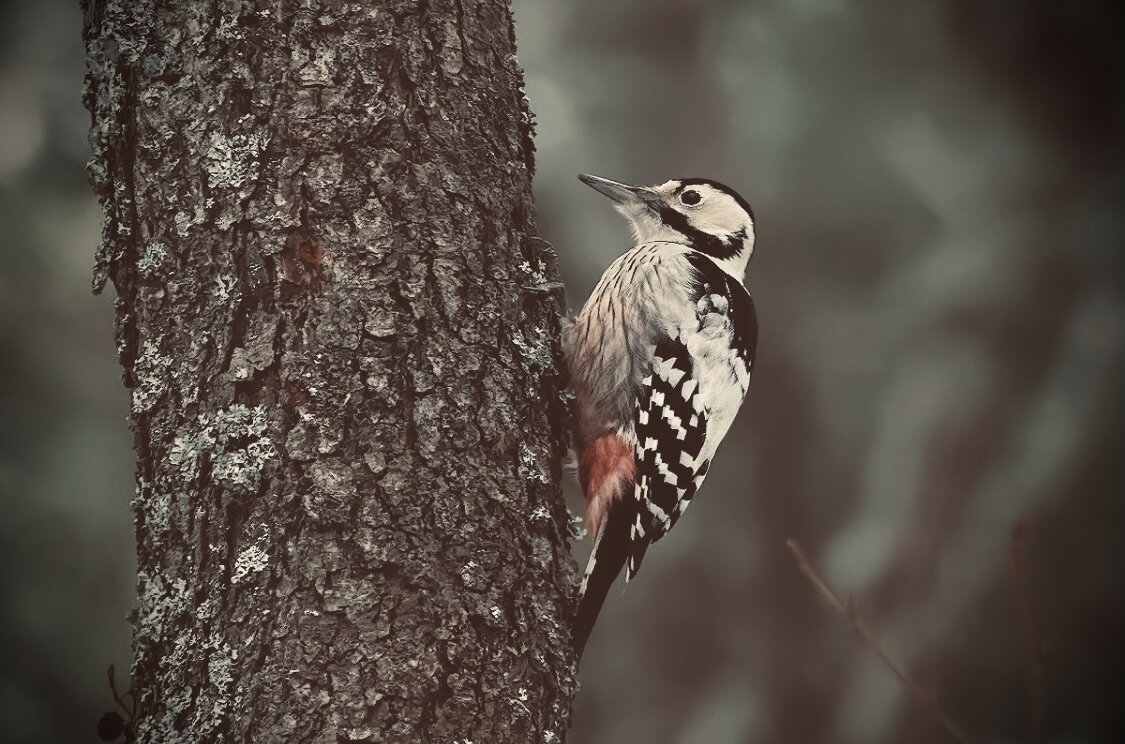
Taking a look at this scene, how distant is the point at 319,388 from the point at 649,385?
3.39ft

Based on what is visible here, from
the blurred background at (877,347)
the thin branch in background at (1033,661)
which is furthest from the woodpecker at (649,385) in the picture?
the blurred background at (877,347)

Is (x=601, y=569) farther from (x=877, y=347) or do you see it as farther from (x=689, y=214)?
(x=877, y=347)

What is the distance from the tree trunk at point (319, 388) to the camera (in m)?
1.27

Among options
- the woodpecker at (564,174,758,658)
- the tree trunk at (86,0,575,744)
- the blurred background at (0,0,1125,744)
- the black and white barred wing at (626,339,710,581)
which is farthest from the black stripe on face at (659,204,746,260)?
the tree trunk at (86,0,575,744)

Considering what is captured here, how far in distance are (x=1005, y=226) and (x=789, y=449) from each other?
48.4 inches

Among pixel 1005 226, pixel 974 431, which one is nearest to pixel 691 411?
pixel 974 431

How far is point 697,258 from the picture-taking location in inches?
96.4

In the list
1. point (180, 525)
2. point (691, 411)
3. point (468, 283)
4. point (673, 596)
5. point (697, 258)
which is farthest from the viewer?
point (673, 596)

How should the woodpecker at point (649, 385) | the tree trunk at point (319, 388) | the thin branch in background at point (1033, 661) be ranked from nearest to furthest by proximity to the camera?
the thin branch in background at point (1033, 661)
the tree trunk at point (319, 388)
the woodpecker at point (649, 385)

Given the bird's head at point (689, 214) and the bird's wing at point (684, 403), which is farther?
the bird's head at point (689, 214)

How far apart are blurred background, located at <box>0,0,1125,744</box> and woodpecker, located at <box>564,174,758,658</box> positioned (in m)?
1.13

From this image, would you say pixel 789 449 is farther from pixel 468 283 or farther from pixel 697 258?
pixel 468 283

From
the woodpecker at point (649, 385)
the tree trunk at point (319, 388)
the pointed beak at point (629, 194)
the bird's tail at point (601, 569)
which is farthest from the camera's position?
the pointed beak at point (629, 194)

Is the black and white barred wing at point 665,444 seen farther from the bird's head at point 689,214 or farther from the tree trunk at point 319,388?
the tree trunk at point 319,388
